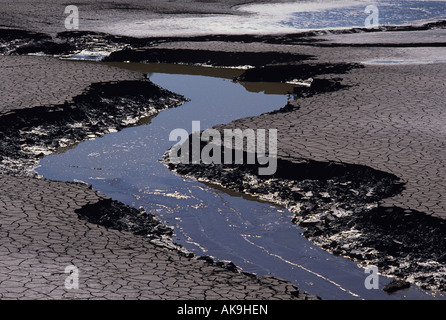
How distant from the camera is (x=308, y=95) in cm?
984

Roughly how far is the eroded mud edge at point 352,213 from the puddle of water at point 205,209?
0.12 m

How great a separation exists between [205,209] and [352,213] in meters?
1.20

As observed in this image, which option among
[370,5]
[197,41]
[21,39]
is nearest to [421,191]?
[197,41]

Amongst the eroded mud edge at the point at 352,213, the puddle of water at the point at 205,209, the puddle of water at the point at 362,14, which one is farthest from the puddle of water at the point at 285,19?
the eroded mud edge at the point at 352,213

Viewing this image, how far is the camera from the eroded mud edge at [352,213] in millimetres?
4867

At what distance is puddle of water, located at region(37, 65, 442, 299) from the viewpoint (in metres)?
4.86

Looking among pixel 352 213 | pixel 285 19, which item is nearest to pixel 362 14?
pixel 285 19

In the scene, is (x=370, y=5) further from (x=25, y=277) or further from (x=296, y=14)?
(x=25, y=277)

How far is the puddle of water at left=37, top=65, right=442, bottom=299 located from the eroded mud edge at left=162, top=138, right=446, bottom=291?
0.39ft

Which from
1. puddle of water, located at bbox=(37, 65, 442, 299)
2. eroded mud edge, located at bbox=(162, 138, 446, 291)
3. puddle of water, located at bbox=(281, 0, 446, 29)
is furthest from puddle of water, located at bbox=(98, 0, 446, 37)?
eroded mud edge, located at bbox=(162, 138, 446, 291)

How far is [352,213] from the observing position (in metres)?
5.61

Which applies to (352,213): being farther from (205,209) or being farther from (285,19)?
(285,19)
